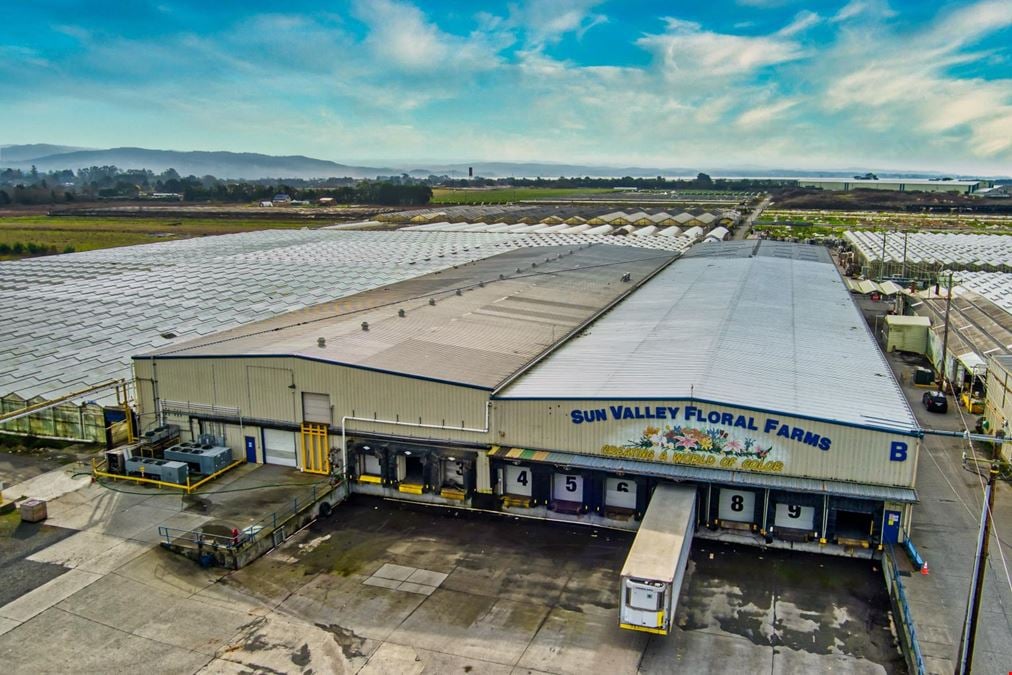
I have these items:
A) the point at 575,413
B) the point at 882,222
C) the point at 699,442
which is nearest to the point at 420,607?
the point at 575,413

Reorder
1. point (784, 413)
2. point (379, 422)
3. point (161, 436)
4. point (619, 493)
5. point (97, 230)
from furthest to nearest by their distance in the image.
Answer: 1. point (97, 230)
2. point (161, 436)
3. point (379, 422)
4. point (619, 493)
5. point (784, 413)

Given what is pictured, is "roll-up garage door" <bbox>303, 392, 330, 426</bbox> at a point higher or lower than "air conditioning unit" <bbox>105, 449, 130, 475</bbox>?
higher

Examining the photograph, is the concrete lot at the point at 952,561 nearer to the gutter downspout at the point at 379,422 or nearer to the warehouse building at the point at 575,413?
the warehouse building at the point at 575,413

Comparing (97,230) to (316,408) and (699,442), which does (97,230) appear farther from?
(699,442)

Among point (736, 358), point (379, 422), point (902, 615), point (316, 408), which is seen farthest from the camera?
point (736, 358)

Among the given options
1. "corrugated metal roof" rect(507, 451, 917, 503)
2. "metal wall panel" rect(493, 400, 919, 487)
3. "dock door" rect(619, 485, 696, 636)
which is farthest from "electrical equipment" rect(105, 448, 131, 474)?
"dock door" rect(619, 485, 696, 636)

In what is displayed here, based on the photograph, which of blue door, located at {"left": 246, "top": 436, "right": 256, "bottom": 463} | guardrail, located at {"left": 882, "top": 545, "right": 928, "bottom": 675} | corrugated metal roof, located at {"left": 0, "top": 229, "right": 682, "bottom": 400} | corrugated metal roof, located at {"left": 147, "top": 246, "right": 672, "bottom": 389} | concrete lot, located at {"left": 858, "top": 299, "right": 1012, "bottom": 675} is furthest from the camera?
corrugated metal roof, located at {"left": 0, "top": 229, "right": 682, "bottom": 400}

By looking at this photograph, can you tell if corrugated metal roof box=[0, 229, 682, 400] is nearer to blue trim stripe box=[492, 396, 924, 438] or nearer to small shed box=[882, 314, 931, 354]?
blue trim stripe box=[492, 396, 924, 438]
